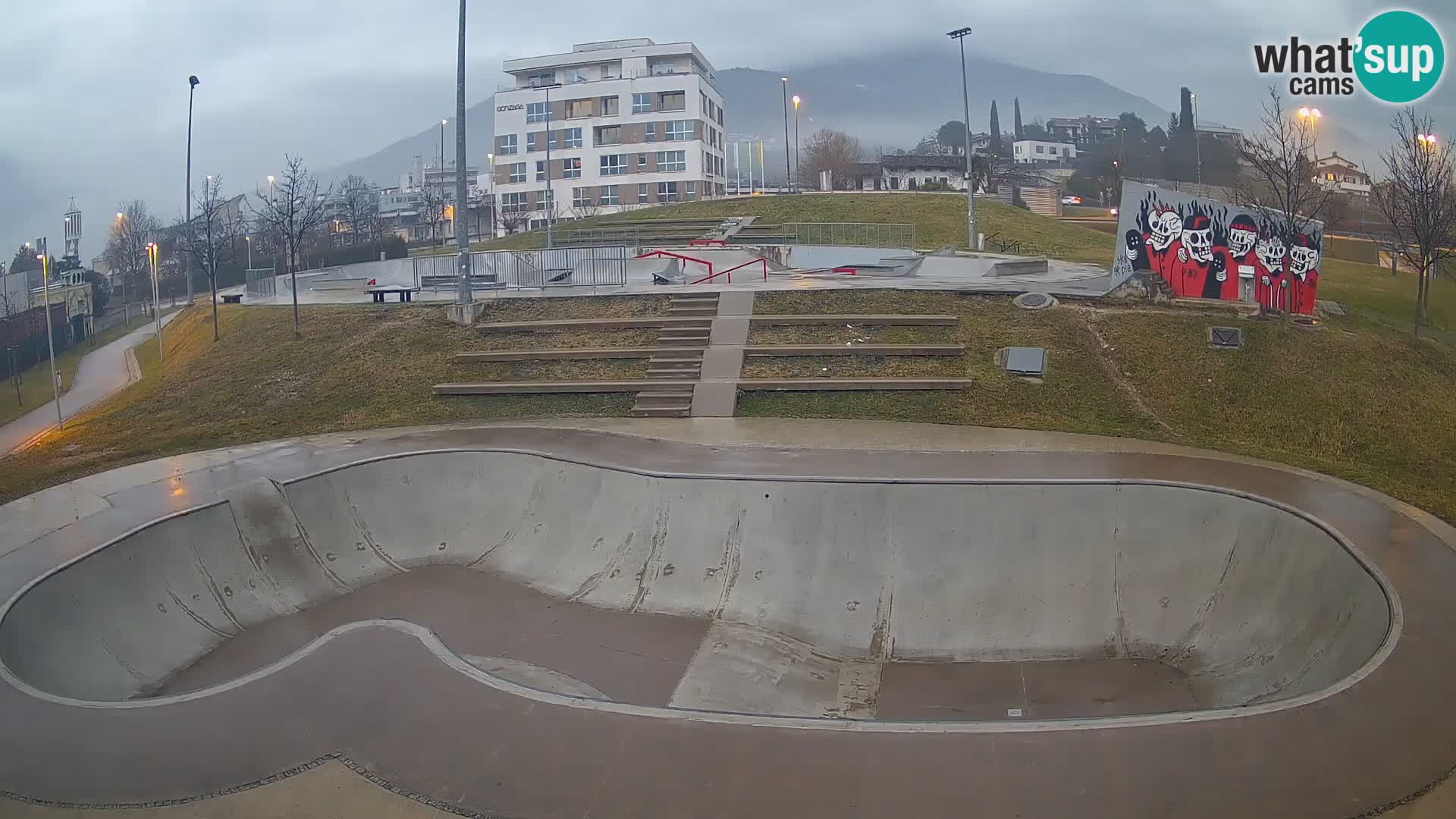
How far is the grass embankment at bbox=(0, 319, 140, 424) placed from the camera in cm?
2723

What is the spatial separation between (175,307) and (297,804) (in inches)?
2127

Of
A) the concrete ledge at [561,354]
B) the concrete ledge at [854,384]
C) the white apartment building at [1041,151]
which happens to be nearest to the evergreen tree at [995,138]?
the white apartment building at [1041,151]

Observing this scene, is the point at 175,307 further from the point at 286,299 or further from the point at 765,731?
the point at 765,731

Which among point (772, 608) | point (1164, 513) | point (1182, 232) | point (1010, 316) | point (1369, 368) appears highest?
point (1182, 232)

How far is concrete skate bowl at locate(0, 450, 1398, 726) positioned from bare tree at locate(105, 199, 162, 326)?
134ft

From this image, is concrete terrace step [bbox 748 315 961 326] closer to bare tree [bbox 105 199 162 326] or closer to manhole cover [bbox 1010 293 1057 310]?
manhole cover [bbox 1010 293 1057 310]

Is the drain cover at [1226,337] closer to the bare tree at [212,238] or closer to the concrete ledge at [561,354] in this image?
the concrete ledge at [561,354]

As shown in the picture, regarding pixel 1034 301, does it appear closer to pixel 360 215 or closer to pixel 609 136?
pixel 609 136

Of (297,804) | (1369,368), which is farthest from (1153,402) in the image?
(297,804)

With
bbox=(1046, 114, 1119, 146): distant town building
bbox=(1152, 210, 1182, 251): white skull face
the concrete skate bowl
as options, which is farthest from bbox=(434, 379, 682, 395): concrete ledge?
bbox=(1046, 114, 1119, 146): distant town building

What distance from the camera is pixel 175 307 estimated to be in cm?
5328

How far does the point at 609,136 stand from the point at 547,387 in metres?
51.7

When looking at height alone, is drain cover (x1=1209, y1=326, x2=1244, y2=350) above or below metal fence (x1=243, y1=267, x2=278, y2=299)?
below

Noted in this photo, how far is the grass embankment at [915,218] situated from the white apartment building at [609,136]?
8.26 metres
